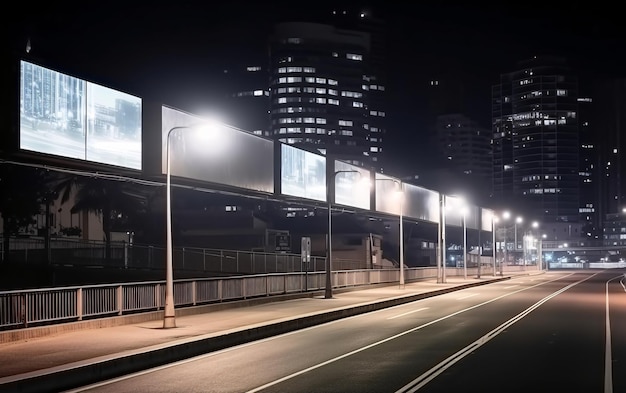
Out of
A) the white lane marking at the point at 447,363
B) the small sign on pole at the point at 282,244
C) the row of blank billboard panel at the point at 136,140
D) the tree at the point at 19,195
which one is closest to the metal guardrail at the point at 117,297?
the small sign on pole at the point at 282,244

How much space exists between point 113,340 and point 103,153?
10911 mm

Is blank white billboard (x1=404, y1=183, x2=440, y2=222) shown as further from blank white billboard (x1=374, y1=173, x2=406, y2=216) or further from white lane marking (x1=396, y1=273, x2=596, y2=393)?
white lane marking (x1=396, y1=273, x2=596, y2=393)

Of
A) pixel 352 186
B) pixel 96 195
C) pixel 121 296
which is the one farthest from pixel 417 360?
pixel 96 195

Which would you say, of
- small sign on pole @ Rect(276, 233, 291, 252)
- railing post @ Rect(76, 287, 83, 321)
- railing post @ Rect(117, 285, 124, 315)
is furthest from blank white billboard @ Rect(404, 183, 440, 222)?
railing post @ Rect(76, 287, 83, 321)

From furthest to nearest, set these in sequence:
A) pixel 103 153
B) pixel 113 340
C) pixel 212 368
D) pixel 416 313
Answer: pixel 416 313
pixel 103 153
pixel 113 340
pixel 212 368

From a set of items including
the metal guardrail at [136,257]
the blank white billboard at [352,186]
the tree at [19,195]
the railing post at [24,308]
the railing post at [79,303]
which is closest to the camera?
the railing post at [24,308]

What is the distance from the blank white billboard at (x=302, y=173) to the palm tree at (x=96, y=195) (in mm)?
17776

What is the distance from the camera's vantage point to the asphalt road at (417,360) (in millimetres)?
12656

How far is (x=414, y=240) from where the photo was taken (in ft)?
358

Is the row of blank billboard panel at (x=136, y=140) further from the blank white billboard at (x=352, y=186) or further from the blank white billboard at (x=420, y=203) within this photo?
the blank white billboard at (x=420, y=203)

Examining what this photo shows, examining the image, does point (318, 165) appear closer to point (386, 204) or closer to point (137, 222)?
point (386, 204)

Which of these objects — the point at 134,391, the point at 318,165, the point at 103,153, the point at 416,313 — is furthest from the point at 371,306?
the point at 134,391

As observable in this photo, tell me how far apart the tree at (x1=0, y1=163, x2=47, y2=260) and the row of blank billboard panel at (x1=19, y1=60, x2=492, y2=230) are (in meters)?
21.8

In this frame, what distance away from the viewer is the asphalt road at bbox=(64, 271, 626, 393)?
12.7 m
